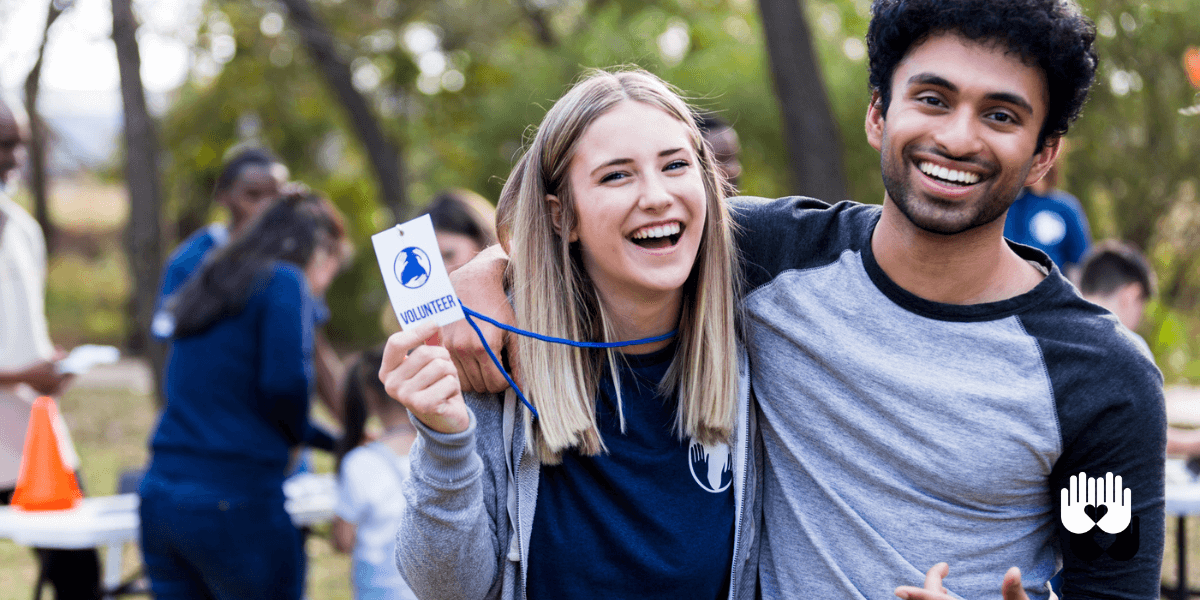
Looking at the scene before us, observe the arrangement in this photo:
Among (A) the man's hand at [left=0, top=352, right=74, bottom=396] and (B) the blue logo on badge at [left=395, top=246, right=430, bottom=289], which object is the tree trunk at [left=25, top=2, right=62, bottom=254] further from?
(B) the blue logo on badge at [left=395, top=246, right=430, bottom=289]

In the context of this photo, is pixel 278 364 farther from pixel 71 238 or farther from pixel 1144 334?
pixel 71 238

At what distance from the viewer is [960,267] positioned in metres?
2.04

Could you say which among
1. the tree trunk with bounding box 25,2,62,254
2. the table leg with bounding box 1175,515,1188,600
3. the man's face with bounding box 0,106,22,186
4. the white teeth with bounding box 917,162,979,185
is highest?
the tree trunk with bounding box 25,2,62,254

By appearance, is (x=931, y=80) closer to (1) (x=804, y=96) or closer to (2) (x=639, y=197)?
(2) (x=639, y=197)

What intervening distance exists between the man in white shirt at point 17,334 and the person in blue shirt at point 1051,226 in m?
4.61

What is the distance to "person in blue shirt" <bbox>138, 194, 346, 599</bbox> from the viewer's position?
11.7 ft

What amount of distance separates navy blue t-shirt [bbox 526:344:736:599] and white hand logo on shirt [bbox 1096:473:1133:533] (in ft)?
2.26

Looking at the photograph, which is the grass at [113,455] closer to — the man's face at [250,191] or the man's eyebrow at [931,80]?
the man's face at [250,191]

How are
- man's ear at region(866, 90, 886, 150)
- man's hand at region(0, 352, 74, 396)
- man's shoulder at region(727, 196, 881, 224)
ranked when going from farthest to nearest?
man's hand at region(0, 352, 74, 396) → man's shoulder at region(727, 196, 881, 224) → man's ear at region(866, 90, 886, 150)

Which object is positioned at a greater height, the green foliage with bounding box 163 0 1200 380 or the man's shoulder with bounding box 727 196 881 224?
the green foliage with bounding box 163 0 1200 380

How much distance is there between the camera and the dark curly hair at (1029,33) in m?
1.96

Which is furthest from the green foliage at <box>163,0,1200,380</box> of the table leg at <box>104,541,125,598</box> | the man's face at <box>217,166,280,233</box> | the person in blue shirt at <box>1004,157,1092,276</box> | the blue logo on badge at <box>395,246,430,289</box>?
the table leg at <box>104,541,125,598</box>

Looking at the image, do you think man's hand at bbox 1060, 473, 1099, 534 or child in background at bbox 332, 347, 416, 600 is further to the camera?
child in background at bbox 332, 347, 416, 600

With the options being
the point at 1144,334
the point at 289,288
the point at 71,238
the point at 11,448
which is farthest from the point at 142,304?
the point at 71,238
